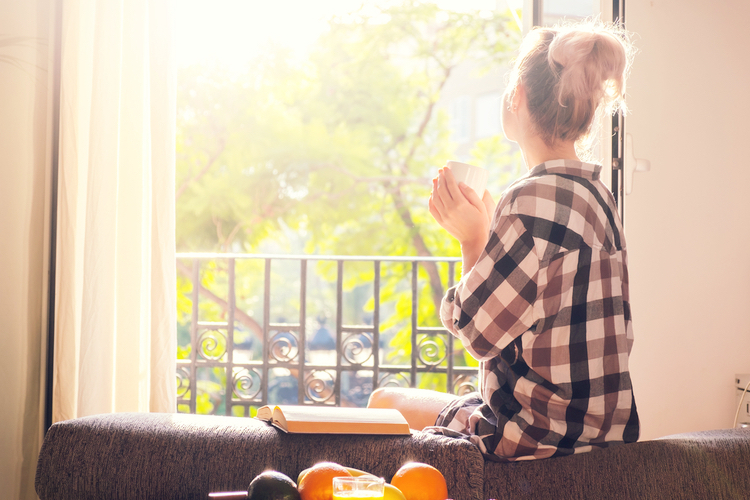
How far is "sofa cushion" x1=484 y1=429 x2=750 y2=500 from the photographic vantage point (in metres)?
0.80

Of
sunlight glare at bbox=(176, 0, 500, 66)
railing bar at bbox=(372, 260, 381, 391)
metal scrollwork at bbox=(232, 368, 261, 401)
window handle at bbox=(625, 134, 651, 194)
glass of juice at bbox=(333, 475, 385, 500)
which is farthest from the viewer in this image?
sunlight glare at bbox=(176, 0, 500, 66)

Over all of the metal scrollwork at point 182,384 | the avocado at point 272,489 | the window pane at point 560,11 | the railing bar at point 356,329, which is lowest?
the metal scrollwork at point 182,384

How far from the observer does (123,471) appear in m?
0.81

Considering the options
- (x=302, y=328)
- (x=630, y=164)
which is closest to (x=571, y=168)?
(x=630, y=164)

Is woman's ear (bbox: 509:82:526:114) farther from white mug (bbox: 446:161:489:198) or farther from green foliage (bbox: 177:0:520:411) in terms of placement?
green foliage (bbox: 177:0:520:411)

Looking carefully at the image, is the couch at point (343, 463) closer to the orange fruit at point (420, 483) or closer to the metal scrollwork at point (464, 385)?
the orange fruit at point (420, 483)

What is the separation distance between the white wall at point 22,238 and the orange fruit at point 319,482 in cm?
96

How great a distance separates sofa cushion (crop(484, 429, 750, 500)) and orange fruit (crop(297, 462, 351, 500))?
26 cm

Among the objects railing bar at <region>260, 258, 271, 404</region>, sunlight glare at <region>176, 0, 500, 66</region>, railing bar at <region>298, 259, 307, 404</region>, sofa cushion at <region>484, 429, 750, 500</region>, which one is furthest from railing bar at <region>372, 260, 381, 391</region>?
sunlight glare at <region>176, 0, 500, 66</region>

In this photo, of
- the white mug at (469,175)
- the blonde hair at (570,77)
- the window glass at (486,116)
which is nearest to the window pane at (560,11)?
the blonde hair at (570,77)

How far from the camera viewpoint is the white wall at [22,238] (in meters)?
1.29

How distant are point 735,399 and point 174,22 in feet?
6.13

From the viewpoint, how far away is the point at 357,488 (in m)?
0.58

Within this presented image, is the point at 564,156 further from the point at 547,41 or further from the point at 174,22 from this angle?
the point at 174,22
